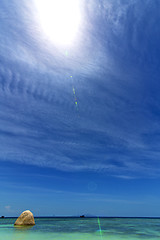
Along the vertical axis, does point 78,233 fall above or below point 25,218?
below

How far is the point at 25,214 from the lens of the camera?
38375 millimetres

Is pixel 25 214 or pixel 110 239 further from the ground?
pixel 25 214

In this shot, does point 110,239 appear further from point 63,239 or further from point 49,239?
point 49,239

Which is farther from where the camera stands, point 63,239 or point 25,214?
point 25,214

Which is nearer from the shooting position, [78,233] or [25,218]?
[78,233]

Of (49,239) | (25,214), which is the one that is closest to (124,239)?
(49,239)

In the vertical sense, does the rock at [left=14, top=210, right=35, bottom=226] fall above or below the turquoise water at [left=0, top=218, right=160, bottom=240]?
above

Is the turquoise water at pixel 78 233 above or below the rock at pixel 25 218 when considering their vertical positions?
below

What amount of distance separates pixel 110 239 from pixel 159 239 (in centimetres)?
667

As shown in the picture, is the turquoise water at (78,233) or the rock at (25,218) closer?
the turquoise water at (78,233)

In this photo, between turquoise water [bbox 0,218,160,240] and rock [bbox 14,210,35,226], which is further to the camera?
rock [bbox 14,210,35,226]

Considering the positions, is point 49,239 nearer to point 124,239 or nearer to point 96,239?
Answer: point 96,239

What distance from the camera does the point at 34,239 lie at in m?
21.9

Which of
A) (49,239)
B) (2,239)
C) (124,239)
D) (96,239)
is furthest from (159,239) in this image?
(2,239)
